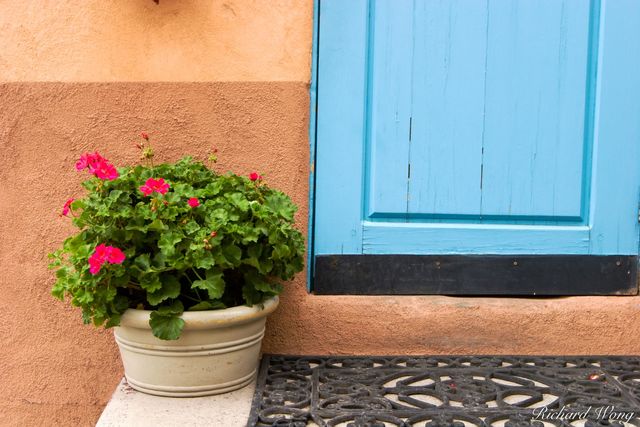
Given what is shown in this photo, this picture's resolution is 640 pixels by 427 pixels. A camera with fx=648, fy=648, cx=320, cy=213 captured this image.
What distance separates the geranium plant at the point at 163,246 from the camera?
185cm

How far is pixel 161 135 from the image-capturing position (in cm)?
235

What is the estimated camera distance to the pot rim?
1890 mm

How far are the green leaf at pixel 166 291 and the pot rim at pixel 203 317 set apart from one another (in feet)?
0.16

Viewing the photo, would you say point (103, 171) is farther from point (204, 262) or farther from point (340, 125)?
point (340, 125)

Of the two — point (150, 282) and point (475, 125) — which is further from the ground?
point (475, 125)

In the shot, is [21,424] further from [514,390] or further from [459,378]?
[514,390]

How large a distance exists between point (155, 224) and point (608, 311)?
1.68 metres

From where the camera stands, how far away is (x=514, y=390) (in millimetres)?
2061

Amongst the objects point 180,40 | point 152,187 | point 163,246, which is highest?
point 180,40

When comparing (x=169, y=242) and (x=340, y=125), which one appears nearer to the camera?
(x=169, y=242)

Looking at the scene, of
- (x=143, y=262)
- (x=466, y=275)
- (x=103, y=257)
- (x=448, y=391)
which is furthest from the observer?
(x=466, y=275)

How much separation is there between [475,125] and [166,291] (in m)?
1.29

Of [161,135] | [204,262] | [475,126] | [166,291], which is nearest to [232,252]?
[204,262]

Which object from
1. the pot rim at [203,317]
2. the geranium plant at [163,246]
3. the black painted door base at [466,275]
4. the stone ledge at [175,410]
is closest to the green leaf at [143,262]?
the geranium plant at [163,246]
